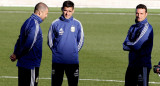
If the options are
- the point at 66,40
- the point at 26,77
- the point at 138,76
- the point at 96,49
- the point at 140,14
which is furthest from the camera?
the point at 96,49

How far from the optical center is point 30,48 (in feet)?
32.0

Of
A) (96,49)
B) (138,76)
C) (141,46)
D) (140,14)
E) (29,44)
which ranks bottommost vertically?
(96,49)

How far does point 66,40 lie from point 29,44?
56.9 inches

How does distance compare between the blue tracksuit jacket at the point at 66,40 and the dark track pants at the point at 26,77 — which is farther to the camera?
the blue tracksuit jacket at the point at 66,40

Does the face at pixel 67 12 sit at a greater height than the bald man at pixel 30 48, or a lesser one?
greater

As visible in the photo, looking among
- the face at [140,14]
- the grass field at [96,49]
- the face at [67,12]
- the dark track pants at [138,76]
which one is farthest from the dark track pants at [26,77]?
→ the grass field at [96,49]

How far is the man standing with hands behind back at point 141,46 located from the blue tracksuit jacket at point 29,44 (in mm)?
1922

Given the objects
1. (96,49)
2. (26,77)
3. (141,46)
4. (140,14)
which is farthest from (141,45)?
(96,49)

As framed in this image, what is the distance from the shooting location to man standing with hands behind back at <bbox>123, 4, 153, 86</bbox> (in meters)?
10.5

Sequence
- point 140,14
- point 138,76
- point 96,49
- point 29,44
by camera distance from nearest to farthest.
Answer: point 29,44
point 140,14
point 138,76
point 96,49

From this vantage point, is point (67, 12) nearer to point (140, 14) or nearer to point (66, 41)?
point (66, 41)

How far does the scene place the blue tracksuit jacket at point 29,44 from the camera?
9.70m

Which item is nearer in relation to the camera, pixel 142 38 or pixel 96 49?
pixel 142 38

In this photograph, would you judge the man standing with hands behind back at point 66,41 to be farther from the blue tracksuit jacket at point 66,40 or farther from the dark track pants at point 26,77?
the dark track pants at point 26,77
